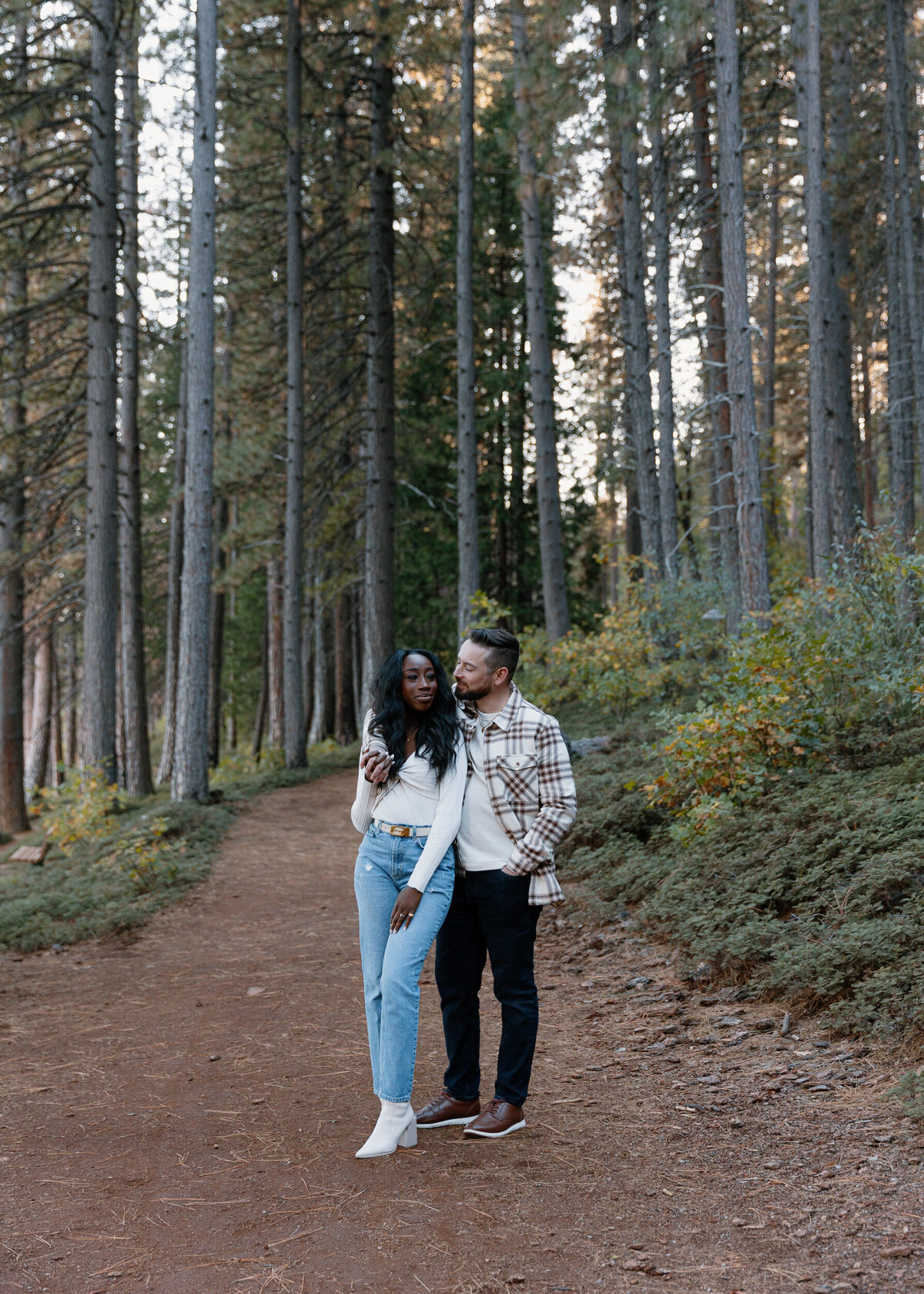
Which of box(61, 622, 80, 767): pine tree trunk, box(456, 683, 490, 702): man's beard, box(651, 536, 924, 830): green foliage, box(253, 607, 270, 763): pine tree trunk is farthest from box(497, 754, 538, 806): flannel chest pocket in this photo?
box(61, 622, 80, 767): pine tree trunk

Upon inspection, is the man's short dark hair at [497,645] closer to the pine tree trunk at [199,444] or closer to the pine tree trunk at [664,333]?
the pine tree trunk at [199,444]

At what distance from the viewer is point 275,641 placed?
84.4 ft

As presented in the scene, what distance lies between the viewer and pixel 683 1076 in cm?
460

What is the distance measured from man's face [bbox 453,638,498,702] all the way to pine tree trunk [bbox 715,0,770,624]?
23.4ft

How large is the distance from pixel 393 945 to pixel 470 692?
1.05 metres

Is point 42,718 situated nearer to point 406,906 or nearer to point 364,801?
point 364,801

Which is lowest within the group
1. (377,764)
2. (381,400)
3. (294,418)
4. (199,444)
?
(377,764)

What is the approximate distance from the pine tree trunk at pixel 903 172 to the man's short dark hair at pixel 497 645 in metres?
13.2

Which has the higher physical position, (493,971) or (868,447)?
(868,447)

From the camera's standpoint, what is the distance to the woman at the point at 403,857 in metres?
3.88

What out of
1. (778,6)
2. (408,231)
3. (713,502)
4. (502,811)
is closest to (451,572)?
(408,231)

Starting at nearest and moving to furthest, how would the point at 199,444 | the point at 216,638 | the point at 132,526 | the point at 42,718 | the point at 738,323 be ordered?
the point at 738,323 < the point at 199,444 < the point at 132,526 < the point at 42,718 < the point at 216,638

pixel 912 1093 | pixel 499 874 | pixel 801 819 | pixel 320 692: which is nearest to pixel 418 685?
pixel 499 874

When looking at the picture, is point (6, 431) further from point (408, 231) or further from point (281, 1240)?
point (281, 1240)
